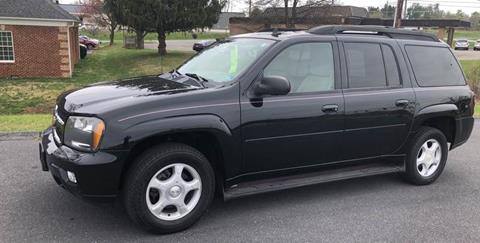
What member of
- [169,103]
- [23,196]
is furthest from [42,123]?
[169,103]

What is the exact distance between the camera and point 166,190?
4.00 m

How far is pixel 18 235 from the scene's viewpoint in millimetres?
3881

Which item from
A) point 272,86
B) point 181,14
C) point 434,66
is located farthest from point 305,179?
point 181,14

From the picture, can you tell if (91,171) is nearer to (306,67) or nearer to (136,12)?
(306,67)

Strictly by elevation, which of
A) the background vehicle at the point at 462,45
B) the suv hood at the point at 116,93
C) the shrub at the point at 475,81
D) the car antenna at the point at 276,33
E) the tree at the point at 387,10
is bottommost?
the background vehicle at the point at 462,45

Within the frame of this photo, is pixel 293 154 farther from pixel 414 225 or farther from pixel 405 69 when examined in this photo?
pixel 405 69

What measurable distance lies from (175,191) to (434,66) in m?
3.57

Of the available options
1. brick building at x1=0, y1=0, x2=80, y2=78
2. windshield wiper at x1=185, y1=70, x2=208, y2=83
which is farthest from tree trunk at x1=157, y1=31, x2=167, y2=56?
windshield wiper at x1=185, y1=70, x2=208, y2=83

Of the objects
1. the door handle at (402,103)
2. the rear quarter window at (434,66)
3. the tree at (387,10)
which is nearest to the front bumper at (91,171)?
the door handle at (402,103)

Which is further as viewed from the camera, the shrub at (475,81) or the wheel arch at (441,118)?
the shrub at (475,81)

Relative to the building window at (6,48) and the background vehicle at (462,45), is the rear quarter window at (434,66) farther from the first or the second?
the background vehicle at (462,45)

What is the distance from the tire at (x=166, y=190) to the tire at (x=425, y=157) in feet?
8.51

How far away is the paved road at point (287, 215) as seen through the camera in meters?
4.03

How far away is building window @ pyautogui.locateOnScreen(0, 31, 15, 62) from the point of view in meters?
22.8
